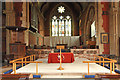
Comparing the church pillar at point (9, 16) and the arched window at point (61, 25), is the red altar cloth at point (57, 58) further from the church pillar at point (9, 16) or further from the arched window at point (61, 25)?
the arched window at point (61, 25)

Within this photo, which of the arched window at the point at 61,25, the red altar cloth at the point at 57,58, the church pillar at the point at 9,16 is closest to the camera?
the red altar cloth at the point at 57,58

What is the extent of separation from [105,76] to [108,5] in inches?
367

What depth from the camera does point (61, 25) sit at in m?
24.9

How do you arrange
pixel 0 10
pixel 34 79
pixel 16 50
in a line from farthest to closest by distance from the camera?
pixel 0 10
pixel 16 50
pixel 34 79

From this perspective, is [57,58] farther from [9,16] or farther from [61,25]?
[61,25]

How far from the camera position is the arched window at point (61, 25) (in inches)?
963

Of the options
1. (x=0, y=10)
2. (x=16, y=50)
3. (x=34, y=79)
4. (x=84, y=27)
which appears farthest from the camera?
(x=84, y=27)

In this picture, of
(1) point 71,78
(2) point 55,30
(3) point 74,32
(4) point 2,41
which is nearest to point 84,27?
(3) point 74,32

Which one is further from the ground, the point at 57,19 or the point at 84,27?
the point at 57,19

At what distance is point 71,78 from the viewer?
406 centimetres

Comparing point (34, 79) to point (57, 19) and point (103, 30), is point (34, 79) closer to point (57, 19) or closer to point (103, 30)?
point (103, 30)

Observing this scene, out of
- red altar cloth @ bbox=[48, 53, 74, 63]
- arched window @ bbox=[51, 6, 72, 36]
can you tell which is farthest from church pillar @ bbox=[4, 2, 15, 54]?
arched window @ bbox=[51, 6, 72, 36]

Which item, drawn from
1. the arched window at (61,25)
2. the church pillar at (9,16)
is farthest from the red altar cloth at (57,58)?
the arched window at (61,25)

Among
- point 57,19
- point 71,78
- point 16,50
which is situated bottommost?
point 71,78
